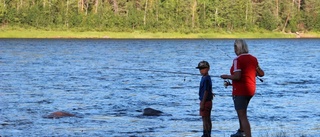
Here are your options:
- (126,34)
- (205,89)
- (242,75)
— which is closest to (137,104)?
(205,89)

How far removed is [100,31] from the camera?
121125 millimetres

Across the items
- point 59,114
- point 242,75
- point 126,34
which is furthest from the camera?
point 126,34

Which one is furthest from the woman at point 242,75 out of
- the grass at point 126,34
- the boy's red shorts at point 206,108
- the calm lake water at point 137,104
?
the grass at point 126,34

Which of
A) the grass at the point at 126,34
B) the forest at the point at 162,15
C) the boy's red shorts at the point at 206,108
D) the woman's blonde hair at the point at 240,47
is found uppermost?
the woman's blonde hair at the point at 240,47

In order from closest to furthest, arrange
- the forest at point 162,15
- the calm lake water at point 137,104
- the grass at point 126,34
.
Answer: the calm lake water at point 137,104
the grass at point 126,34
the forest at point 162,15

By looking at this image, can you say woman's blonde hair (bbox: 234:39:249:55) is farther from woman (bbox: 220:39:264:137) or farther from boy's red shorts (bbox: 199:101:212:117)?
boy's red shorts (bbox: 199:101:212:117)

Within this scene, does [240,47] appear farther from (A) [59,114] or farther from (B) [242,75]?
(A) [59,114]

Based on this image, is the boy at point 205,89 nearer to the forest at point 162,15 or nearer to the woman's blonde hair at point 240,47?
the woman's blonde hair at point 240,47

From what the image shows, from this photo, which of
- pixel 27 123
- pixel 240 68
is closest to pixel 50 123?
pixel 27 123

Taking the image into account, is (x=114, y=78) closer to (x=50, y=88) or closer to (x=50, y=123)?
(x=50, y=88)

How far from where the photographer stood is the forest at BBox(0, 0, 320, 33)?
118m

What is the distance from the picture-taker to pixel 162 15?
416ft

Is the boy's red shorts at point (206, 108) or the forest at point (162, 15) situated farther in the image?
the forest at point (162, 15)

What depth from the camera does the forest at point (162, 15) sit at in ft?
386
